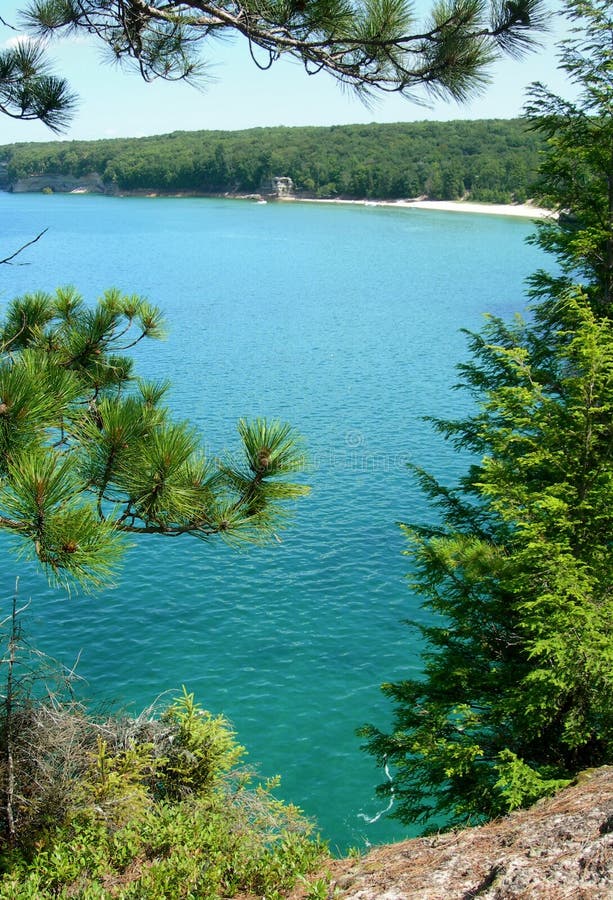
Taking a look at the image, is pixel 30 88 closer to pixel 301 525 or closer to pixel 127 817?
pixel 127 817

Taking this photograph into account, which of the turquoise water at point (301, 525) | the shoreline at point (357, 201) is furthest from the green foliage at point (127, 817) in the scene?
the shoreline at point (357, 201)

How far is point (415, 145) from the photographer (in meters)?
130

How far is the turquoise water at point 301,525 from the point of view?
13.1m

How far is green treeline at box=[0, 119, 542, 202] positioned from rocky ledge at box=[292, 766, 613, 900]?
110 meters

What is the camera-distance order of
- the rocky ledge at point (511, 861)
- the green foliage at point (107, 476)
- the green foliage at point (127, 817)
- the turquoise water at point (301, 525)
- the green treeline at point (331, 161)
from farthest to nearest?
the green treeline at point (331, 161)
the turquoise water at point (301, 525)
the green foliage at point (127, 817)
the rocky ledge at point (511, 861)
the green foliage at point (107, 476)

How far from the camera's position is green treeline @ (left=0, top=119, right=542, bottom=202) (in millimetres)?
115500

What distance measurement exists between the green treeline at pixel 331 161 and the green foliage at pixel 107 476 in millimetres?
110263

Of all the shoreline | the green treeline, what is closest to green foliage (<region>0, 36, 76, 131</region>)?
the shoreline

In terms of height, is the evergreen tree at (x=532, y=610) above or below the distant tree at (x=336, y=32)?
below

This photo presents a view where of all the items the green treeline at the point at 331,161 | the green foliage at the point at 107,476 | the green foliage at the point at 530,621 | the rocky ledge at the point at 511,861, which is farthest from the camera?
the green treeline at the point at 331,161

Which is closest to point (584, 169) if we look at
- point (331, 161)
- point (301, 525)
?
point (301, 525)

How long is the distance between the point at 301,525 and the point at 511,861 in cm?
1461

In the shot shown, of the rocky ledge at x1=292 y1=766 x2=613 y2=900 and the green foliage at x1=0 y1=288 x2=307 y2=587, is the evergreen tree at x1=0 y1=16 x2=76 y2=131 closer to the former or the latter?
the green foliage at x1=0 y1=288 x2=307 y2=587

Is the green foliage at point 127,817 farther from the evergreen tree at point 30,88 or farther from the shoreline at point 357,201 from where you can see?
the shoreline at point 357,201
